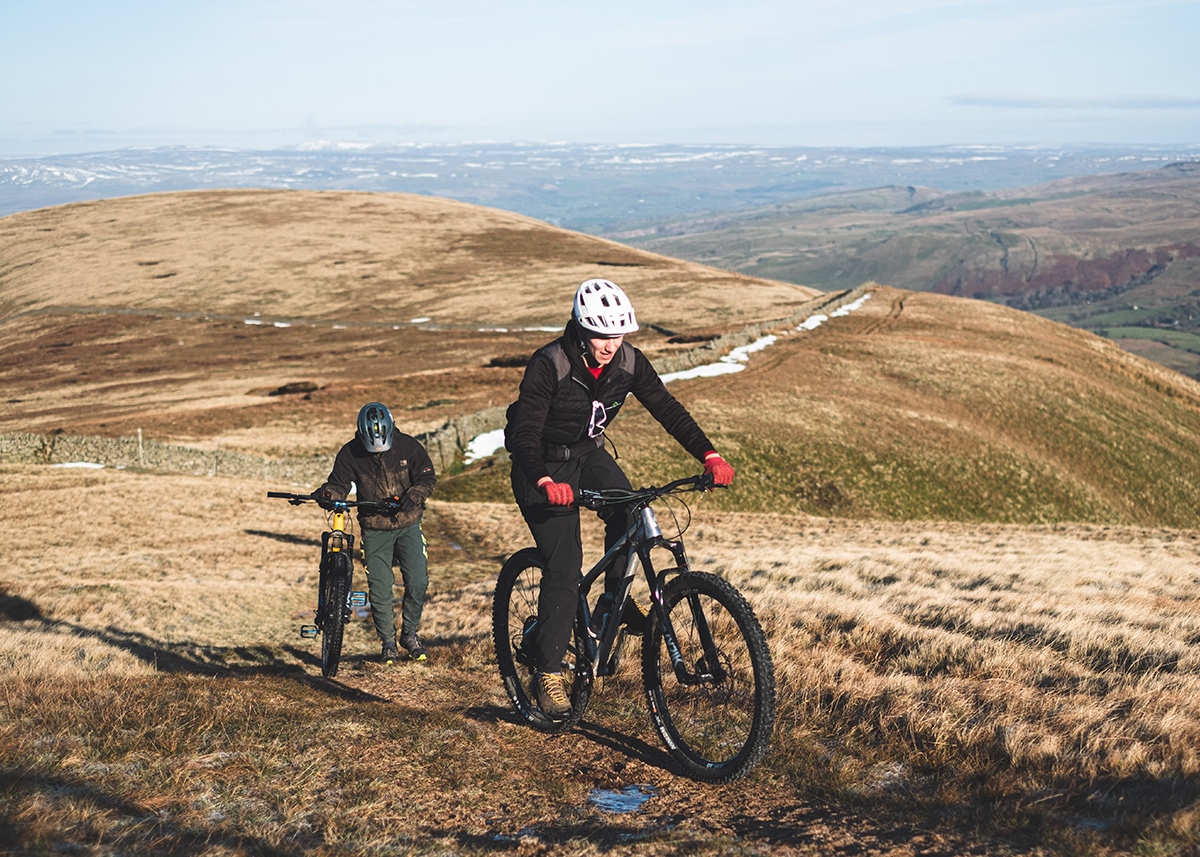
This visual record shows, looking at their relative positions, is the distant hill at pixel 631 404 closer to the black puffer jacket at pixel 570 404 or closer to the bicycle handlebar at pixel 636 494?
the black puffer jacket at pixel 570 404

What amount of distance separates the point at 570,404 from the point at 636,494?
3.14 ft

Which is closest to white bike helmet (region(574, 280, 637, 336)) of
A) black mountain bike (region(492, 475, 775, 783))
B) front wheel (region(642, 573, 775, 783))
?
black mountain bike (region(492, 475, 775, 783))

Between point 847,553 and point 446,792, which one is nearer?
point 446,792

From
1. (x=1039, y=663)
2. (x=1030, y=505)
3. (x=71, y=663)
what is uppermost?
(x=1039, y=663)

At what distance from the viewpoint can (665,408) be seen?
7594mm

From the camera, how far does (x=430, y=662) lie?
10.9 metres

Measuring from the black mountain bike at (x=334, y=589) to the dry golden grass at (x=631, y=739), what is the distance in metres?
0.41

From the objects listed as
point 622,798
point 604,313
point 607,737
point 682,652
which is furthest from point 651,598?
point 604,313

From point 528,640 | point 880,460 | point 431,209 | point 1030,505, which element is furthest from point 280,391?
point 431,209

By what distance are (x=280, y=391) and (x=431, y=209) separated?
4622 inches

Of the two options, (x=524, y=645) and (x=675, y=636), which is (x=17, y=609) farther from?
(x=675, y=636)

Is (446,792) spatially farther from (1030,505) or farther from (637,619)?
(1030,505)

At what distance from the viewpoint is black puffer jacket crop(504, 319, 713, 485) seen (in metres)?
6.97

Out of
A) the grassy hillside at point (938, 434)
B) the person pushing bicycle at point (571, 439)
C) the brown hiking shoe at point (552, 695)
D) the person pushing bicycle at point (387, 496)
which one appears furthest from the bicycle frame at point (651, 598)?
the grassy hillside at point (938, 434)
